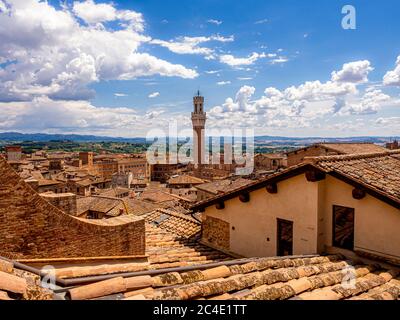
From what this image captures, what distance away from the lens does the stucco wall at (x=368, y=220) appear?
604 cm

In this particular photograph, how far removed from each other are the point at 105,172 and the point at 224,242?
99.7m

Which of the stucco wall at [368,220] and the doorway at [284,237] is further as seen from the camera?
the doorway at [284,237]

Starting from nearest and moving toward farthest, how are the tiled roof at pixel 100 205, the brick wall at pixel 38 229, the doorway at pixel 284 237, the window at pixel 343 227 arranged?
the brick wall at pixel 38 229, the window at pixel 343 227, the doorway at pixel 284 237, the tiled roof at pixel 100 205

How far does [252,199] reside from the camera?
8500 mm

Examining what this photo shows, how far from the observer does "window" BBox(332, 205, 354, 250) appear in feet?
22.1

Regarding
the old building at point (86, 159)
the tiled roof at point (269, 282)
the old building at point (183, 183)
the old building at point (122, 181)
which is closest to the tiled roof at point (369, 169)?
the tiled roof at point (269, 282)

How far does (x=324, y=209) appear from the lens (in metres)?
7.02

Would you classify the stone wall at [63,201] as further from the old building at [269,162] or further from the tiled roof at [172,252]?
the old building at [269,162]

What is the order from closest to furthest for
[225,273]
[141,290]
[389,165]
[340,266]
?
[141,290] < [225,273] < [340,266] < [389,165]

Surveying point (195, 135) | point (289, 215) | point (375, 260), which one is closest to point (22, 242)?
point (289, 215)

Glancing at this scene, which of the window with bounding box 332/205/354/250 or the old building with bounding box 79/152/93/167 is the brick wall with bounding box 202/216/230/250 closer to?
the window with bounding box 332/205/354/250

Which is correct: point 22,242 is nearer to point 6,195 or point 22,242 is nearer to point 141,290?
point 6,195

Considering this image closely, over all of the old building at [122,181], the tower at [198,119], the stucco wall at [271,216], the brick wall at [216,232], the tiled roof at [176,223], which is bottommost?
the old building at [122,181]

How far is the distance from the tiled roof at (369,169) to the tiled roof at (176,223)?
556 cm
